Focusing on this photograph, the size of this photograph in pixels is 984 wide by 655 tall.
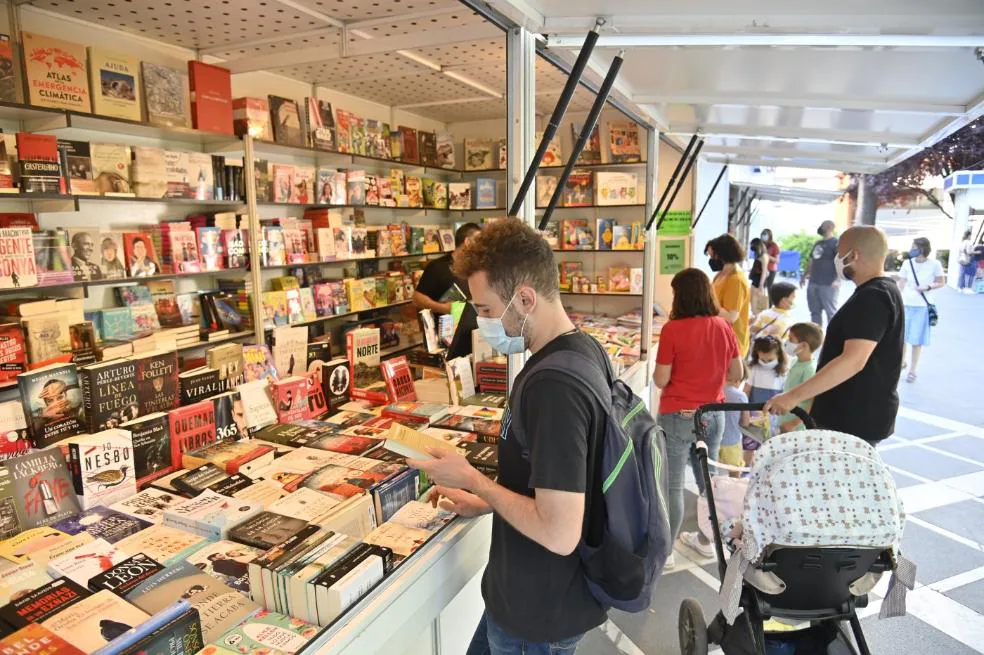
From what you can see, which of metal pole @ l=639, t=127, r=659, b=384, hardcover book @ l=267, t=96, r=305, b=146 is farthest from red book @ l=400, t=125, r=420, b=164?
metal pole @ l=639, t=127, r=659, b=384

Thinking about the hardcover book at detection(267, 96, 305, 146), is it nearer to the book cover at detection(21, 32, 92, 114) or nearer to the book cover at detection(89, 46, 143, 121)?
the book cover at detection(89, 46, 143, 121)

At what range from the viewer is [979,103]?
2.72 m

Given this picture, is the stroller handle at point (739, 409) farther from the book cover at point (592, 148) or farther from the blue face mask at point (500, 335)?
the book cover at point (592, 148)

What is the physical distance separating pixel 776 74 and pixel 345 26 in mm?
2432

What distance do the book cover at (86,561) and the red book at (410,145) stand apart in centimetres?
450

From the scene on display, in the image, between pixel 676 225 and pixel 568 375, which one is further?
pixel 676 225

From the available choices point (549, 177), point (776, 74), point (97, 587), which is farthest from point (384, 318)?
point (97, 587)

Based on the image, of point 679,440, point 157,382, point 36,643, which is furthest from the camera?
point 679,440

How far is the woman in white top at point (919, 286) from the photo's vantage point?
7.18 meters

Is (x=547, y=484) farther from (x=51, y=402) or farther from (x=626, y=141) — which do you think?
(x=626, y=141)

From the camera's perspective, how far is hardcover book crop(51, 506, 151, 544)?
1763 mm

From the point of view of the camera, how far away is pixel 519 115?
2.33 meters

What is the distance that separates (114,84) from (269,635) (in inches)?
119

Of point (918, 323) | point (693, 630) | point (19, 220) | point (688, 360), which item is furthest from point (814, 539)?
point (918, 323)
